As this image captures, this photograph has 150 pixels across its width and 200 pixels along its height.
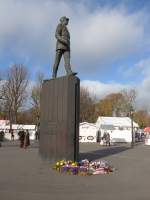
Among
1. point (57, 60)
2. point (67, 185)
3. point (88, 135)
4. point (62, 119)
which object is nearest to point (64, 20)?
point (57, 60)

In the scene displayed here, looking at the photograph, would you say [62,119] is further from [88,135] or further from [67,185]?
[88,135]

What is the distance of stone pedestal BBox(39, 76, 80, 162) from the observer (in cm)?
1747

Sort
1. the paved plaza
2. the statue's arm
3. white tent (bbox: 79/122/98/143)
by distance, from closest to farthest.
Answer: the paved plaza
the statue's arm
white tent (bbox: 79/122/98/143)

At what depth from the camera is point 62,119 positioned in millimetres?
17844

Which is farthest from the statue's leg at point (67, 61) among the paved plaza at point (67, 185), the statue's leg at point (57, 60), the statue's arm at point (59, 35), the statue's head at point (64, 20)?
the paved plaza at point (67, 185)

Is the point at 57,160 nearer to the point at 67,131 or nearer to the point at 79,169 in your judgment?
the point at 67,131

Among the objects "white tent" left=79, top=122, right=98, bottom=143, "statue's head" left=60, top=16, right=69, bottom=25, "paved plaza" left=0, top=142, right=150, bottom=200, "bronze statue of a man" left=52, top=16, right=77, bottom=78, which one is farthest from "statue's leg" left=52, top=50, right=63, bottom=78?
"white tent" left=79, top=122, right=98, bottom=143

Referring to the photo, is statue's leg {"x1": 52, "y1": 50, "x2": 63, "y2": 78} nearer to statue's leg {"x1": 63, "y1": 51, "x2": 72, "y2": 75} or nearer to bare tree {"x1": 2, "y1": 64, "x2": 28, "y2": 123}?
statue's leg {"x1": 63, "y1": 51, "x2": 72, "y2": 75}

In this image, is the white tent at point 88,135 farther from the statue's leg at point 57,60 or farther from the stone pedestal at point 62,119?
the stone pedestal at point 62,119

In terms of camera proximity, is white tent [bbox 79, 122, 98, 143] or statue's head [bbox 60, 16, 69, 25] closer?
statue's head [bbox 60, 16, 69, 25]

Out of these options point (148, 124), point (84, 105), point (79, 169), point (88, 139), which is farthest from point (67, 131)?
point (148, 124)

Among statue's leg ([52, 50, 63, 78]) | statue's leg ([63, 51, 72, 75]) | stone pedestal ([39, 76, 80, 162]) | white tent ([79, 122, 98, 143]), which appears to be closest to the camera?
stone pedestal ([39, 76, 80, 162])

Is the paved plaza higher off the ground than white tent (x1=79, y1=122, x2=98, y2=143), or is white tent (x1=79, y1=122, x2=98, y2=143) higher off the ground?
white tent (x1=79, y1=122, x2=98, y2=143)

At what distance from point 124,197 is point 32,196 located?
2297mm
